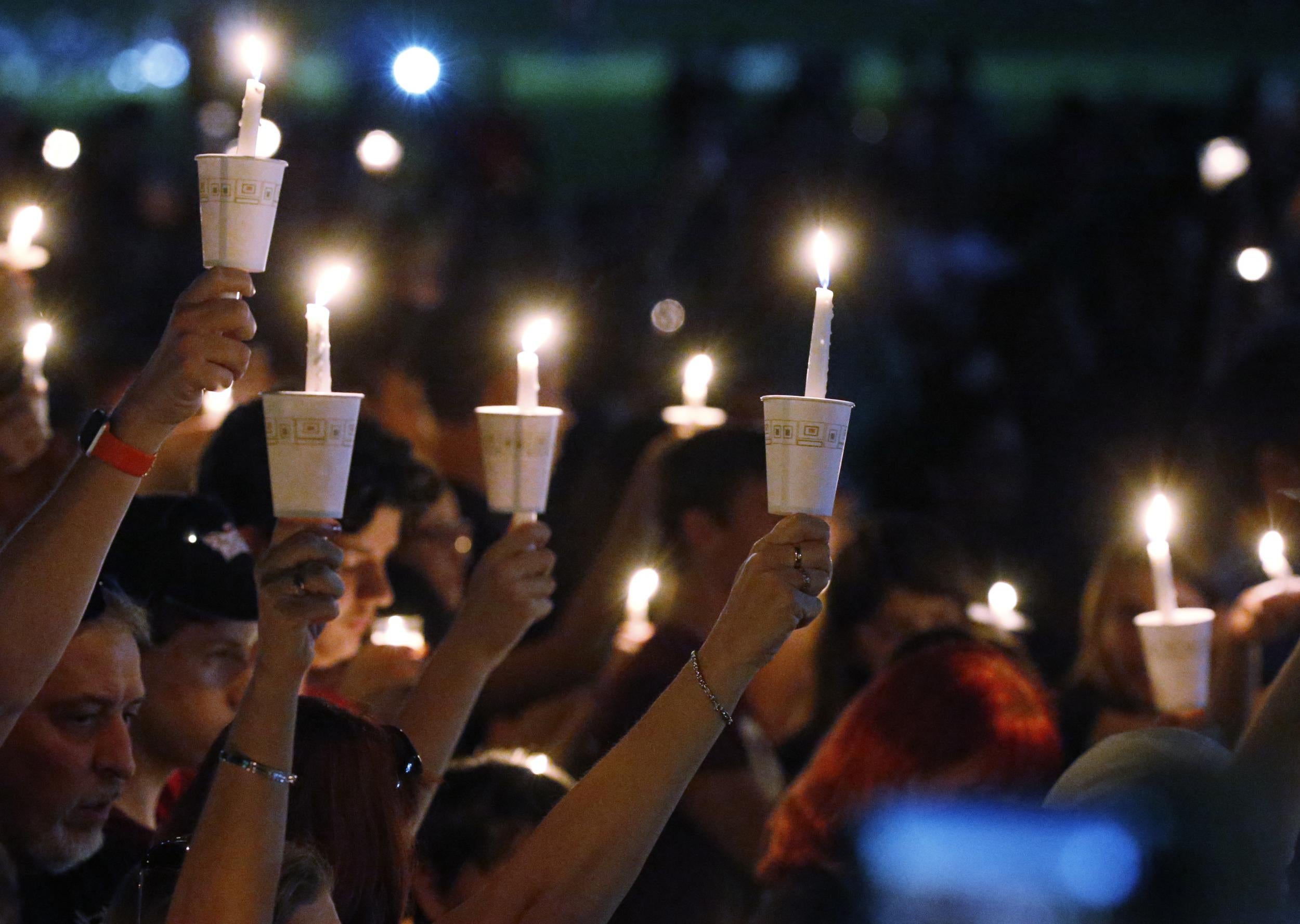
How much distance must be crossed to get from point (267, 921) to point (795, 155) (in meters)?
6.88

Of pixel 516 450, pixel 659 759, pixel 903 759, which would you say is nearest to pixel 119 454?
pixel 516 450

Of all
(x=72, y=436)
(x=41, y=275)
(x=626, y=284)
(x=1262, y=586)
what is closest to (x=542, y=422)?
(x=1262, y=586)

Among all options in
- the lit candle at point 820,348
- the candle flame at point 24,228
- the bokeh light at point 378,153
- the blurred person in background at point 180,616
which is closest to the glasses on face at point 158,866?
the lit candle at point 820,348

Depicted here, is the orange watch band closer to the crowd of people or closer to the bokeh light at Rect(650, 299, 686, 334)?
the crowd of people

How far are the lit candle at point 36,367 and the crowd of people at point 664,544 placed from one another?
0.07 meters

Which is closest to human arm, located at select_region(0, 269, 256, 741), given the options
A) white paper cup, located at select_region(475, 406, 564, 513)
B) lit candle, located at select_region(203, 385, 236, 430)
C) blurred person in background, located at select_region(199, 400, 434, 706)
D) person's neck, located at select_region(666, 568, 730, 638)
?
white paper cup, located at select_region(475, 406, 564, 513)

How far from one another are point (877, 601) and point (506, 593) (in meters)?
1.99

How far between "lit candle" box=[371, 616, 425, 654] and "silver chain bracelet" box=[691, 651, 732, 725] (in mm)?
1321

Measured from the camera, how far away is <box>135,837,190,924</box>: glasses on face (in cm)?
176

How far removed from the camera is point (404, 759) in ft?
6.54

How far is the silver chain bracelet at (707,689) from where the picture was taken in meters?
1.82

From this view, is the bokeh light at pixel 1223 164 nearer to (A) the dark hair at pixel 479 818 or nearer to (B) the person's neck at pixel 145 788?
(A) the dark hair at pixel 479 818

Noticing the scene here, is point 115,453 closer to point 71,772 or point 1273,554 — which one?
point 71,772

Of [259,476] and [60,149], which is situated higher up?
[60,149]
